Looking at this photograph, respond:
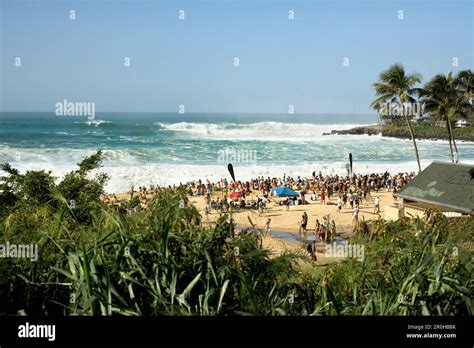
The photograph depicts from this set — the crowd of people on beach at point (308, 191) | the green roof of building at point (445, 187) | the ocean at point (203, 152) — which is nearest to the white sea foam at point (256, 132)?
the ocean at point (203, 152)

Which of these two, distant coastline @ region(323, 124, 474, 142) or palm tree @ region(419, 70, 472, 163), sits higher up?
palm tree @ region(419, 70, 472, 163)

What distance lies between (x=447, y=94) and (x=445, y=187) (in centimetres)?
1337

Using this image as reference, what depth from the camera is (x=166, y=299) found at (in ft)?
9.71

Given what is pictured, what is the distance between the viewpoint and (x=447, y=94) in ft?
75.5

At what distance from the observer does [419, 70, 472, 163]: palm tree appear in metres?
22.9

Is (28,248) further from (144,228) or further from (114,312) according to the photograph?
(114,312)

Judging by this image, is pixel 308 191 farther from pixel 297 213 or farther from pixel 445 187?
pixel 445 187

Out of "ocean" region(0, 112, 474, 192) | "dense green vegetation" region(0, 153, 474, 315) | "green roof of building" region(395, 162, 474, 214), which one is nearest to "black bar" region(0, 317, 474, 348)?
"dense green vegetation" region(0, 153, 474, 315)

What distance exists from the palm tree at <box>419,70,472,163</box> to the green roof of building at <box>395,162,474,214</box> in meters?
11.8

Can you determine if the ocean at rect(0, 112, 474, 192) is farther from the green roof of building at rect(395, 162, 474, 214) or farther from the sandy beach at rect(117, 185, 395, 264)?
the green roof of building at rect(395, 162, 474, 214)

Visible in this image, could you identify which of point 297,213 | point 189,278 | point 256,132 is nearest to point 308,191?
point 297,213

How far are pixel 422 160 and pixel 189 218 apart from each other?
104ft

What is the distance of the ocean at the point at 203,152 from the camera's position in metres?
30.2

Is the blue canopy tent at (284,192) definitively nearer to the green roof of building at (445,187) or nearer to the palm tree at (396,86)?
the palm tree at (396,86)
